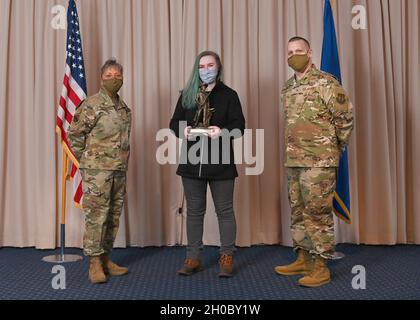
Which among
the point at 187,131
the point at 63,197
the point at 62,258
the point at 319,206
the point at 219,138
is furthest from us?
the point at 63,197

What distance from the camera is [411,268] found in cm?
341

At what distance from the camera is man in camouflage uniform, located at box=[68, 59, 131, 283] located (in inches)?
121

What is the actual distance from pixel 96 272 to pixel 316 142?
1578 mm

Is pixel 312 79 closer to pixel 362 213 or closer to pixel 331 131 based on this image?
pixel 331 131

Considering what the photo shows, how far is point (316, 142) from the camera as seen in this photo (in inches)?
116

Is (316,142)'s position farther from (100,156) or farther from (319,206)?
(100,156)

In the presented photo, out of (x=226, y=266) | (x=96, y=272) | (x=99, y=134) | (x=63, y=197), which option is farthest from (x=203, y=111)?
(x=63, y=197)

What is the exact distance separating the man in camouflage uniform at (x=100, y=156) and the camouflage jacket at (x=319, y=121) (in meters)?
1.12

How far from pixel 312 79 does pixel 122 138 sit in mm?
1254

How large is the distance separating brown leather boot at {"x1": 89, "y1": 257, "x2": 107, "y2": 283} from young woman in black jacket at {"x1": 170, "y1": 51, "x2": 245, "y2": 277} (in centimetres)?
53

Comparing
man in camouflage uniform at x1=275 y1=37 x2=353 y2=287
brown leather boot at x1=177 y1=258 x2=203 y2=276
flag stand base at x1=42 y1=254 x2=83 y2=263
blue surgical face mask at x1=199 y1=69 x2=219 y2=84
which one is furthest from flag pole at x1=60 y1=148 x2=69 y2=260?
man in camouflage uniform at x1=275 y1=37 x2=353 y2=287

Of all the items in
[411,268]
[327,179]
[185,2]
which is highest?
[185,2]

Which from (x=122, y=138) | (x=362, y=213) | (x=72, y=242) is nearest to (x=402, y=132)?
(x=362, y=213)

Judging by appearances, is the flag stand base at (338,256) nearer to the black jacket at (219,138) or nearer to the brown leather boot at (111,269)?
the black jacket at (219,138)
